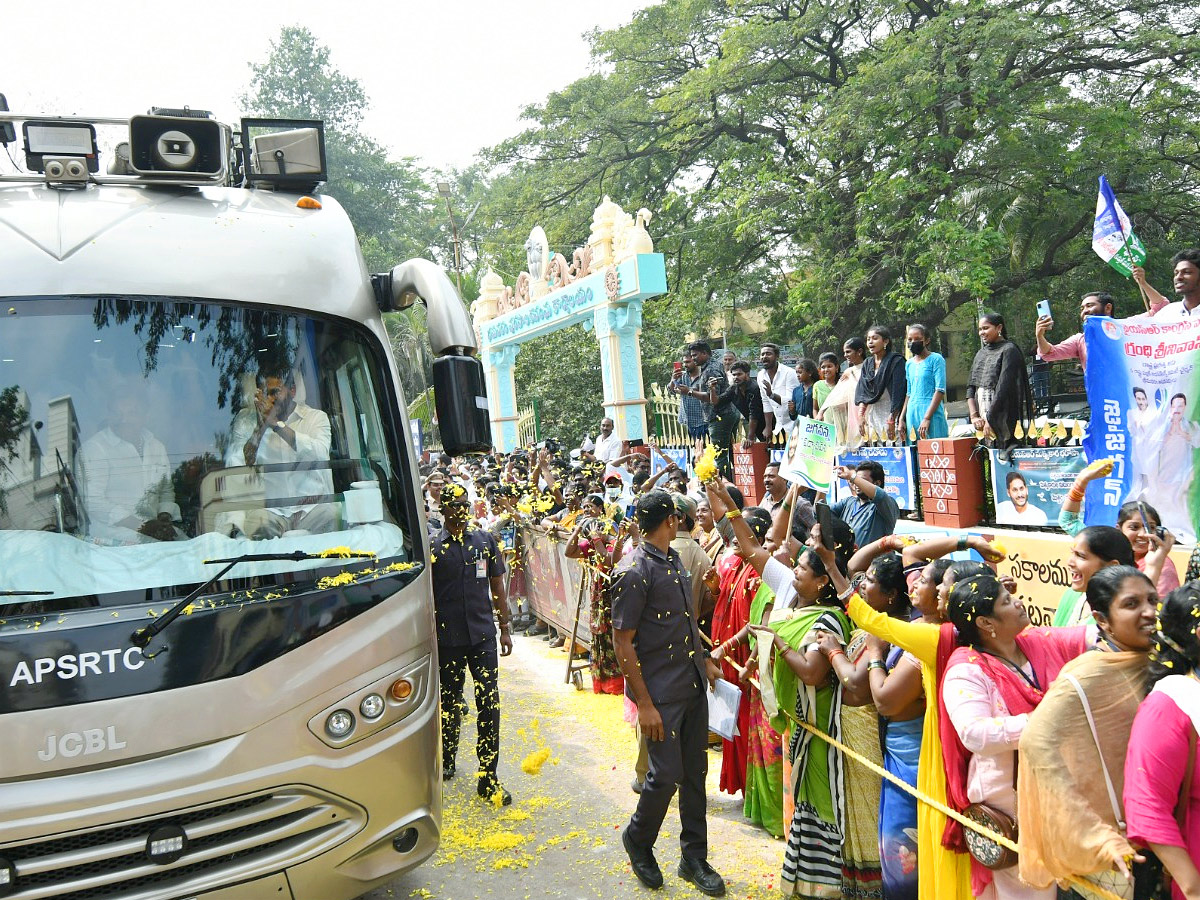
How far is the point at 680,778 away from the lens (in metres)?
4.68

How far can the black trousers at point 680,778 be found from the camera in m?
4.65

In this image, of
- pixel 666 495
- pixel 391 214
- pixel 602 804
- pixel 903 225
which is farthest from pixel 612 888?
pixel 391 214

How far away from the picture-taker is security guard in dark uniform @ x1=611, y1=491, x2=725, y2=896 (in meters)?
4.66

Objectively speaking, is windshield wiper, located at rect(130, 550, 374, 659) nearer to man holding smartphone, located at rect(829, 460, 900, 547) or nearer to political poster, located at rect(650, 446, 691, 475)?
man holding smartphone, located at rect(829, 460, 900, 547)

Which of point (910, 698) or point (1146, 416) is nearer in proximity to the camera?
point (910, 698)

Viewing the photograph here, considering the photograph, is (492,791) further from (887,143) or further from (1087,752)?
(887,143)

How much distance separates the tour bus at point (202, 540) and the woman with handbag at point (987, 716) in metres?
2.12

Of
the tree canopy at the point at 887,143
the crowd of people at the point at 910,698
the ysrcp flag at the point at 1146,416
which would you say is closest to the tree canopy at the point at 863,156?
the tree canopy at the point at 887,143

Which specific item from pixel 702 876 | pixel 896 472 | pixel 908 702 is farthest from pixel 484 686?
pixel 896 472

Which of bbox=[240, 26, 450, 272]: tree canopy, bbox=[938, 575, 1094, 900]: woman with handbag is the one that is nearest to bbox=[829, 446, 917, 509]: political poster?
bbox=[938, 575, 1094, 900]: woman with handbag

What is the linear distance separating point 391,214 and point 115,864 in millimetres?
50382

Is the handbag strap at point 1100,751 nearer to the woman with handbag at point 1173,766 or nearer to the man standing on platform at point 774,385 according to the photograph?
the woman with handbag at point 1173,766

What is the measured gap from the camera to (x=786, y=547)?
552cm

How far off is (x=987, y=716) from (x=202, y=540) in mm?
2937
